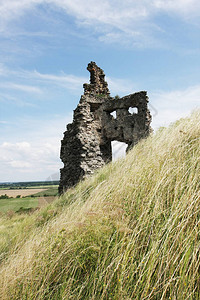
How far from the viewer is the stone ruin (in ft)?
33.4

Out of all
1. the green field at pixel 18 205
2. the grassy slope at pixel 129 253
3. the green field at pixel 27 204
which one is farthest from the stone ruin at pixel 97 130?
the grassy slope at pixel 129 253

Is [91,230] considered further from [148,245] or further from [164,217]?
[164,217]

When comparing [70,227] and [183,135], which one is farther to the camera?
[183,135]

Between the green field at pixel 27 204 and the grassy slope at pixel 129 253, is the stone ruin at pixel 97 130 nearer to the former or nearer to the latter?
the green field at pixel 27 204

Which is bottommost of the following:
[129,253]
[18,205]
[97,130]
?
[18,205]

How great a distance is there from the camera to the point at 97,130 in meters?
11.7

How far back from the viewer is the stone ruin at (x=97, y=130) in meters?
10.2

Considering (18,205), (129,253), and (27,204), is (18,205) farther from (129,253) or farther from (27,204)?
(129,253)

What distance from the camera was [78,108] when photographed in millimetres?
11086

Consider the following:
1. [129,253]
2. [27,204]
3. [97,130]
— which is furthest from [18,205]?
[129,253]

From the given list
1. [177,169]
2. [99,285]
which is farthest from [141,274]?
[177,169]

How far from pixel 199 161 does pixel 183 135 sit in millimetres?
963

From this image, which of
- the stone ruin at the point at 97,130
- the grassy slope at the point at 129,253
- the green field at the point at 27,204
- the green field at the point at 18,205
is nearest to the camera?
the grassy slope at the point at 129,253

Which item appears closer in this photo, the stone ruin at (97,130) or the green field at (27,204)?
the stone ruin at (97,130)
